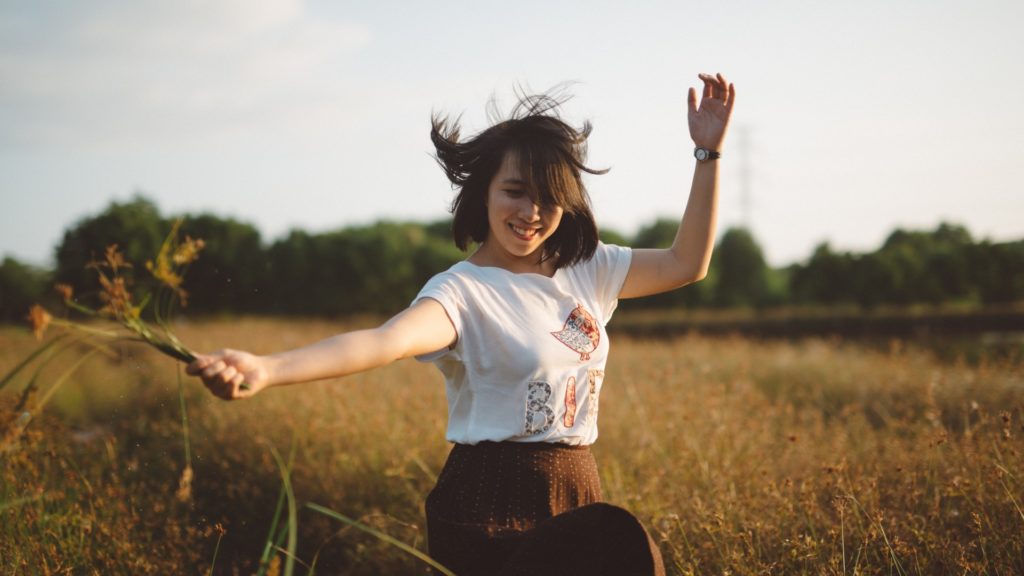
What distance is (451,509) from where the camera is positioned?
83.3 inches

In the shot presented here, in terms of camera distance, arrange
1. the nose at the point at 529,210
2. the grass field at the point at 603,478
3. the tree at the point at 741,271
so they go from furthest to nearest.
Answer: the tree at the point at 741,271 < the grass field at the point at 603,478 < the nose at the point at 529,210

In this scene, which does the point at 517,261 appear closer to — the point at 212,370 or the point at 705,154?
the point at 705,154

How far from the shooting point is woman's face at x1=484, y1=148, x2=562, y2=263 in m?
2.24

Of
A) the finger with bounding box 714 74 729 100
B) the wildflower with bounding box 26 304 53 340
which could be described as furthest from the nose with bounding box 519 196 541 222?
the wildflower with bounding box 26 304 53 340

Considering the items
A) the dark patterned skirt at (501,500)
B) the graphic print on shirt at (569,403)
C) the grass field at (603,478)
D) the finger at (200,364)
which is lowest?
the grass field at (603,478)

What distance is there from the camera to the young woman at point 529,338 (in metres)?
1.81

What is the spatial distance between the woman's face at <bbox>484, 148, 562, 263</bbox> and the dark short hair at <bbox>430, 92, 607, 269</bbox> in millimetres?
24

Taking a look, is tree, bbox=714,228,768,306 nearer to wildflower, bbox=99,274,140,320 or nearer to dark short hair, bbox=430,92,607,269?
dark short hair, bbox=430,92,607,269

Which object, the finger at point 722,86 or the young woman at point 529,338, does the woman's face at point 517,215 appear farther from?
the finger at point 722,86

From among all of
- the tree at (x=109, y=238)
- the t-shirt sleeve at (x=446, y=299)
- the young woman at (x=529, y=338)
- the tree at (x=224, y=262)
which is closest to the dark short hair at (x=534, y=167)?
the young woman at (x=529, y=338)

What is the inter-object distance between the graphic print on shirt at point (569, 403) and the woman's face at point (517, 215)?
1.37 ft

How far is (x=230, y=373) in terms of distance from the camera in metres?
1.40

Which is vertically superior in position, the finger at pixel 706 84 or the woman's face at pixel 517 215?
the finger at pixel 706 84

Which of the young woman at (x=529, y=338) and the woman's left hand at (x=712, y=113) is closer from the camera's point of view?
the young woman at (x=529, y=338)
